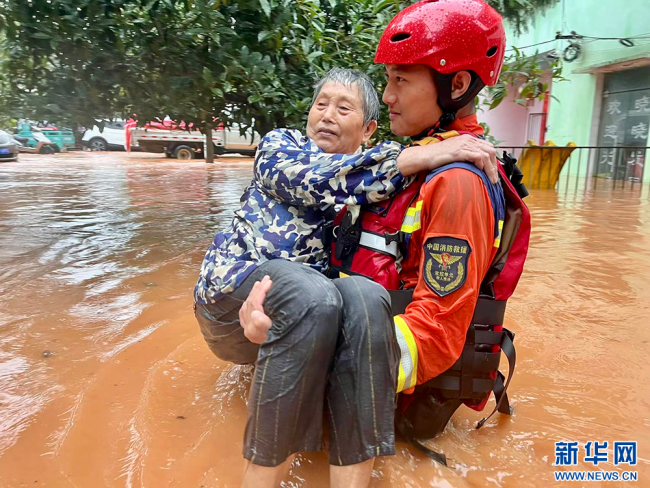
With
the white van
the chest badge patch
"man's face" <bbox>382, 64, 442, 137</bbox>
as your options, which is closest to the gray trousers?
the chest badge patch

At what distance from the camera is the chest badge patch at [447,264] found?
1.62 m

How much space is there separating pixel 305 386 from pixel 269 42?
9.75 ft

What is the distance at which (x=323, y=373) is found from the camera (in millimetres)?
1549

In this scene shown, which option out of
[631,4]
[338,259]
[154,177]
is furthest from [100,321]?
[631,4]

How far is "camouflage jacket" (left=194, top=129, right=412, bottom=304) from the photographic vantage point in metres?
1.81

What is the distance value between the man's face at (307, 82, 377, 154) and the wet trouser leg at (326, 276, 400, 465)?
0.84m

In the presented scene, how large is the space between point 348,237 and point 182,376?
117cm

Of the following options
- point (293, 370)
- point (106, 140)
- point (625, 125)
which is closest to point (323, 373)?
point (293, 370)

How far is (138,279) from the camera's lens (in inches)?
158

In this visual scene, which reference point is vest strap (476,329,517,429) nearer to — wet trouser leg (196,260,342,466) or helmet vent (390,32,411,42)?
wet trouser leg (196,260,342,466)

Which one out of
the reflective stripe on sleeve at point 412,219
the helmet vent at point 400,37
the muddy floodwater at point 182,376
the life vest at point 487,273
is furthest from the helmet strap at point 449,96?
the muddy floodwater at point 182,376

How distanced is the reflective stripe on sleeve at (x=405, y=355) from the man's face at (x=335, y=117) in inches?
34.9

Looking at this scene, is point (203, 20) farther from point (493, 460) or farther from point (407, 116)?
point (493, 460)

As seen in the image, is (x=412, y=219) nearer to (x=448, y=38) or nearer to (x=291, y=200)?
(x=291, y=200)
